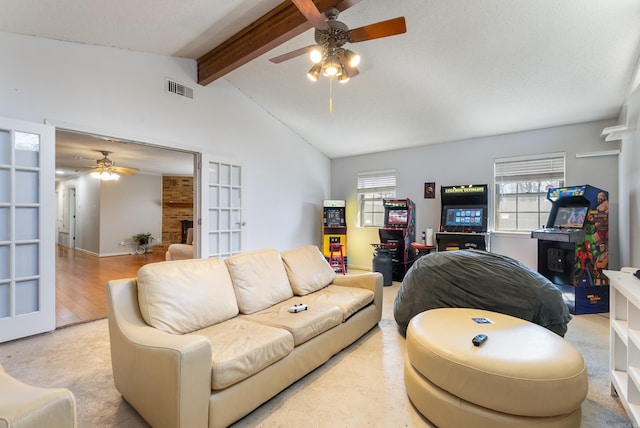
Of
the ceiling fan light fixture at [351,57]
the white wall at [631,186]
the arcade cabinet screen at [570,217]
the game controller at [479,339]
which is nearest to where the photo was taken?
the game controller at [479,339]

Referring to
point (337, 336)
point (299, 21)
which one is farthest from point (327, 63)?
point (337, 336)

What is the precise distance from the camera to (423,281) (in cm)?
279

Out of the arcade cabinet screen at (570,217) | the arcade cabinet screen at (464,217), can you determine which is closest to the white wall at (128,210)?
the arcade cabinet screen at (464,217)

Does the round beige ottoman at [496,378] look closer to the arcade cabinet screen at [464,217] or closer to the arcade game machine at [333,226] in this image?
the arcade cabinet screen at [464,217]

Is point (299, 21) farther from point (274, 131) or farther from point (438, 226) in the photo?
point (438, 226)

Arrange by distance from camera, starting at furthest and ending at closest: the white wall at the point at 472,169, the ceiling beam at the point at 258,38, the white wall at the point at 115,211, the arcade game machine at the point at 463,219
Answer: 1. the white wall at the point at 115,211
2. the arcade game machine at the point at 463,219
3. the white wall at the point at 472,169
4. the ceiling beam at the point at 258,38

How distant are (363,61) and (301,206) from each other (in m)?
3.21

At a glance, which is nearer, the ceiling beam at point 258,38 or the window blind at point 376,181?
the ceiling beam at point 258,38

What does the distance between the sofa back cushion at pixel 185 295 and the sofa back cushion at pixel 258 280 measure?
80mm

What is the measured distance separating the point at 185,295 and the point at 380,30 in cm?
249

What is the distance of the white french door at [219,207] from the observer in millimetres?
4312

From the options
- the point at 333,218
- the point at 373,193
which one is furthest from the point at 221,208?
the point at 373,193

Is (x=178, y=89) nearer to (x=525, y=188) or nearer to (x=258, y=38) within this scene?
(x=258, y=38)

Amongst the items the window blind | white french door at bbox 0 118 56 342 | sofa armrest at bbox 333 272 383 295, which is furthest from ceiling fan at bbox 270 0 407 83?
the window blind
